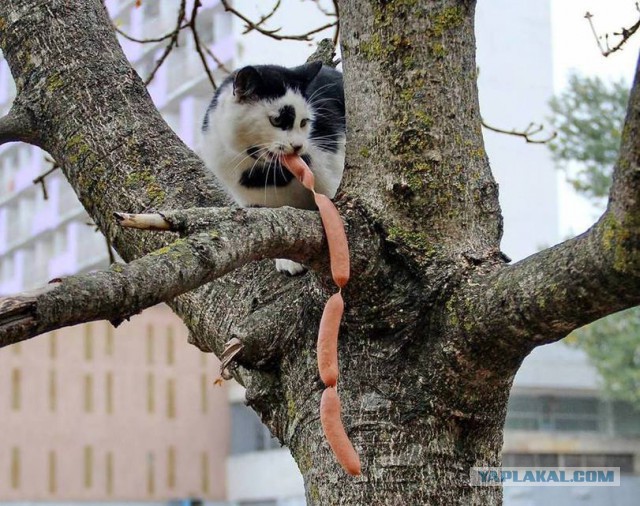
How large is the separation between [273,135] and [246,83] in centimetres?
14

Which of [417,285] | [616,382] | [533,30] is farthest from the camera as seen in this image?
[533,30]

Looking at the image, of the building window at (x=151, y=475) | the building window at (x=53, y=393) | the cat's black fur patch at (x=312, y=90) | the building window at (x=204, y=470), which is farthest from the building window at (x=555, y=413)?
the cat's black fur patch at (x=312, y=90)

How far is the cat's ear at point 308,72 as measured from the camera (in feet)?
6.85

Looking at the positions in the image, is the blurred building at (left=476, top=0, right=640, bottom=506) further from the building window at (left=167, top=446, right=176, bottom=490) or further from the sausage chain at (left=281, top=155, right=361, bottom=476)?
the sausage chain at (left=281, top=155, right=361, bottom=476)

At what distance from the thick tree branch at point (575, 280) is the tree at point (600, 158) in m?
7.76

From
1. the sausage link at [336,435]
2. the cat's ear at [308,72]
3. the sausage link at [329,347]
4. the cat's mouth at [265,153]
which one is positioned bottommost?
the sausage link at [336,435]

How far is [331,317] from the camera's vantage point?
1.22 meters

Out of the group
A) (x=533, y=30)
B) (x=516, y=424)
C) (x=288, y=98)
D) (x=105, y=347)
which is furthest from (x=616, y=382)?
(x=288, y=98)

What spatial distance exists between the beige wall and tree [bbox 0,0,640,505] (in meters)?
11.2

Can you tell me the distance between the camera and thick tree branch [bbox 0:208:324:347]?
0.92 meters

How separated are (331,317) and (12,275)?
19.3 meters

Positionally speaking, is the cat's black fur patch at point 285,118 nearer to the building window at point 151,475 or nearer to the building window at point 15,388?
the building window at point 15,388

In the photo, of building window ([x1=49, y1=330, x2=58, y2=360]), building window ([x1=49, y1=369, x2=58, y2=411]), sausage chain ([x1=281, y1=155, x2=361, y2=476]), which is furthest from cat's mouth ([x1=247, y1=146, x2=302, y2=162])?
building window ([x1=49, y1=330, x2=58, y2=360])

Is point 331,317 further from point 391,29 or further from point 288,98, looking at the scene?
point 288,98
